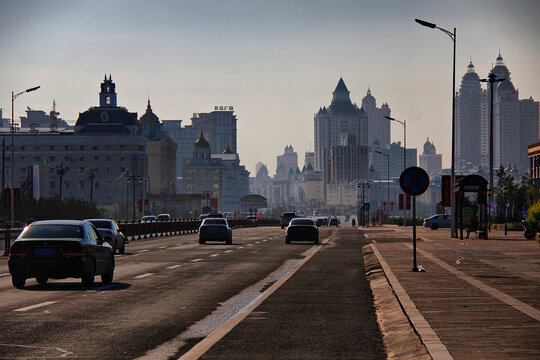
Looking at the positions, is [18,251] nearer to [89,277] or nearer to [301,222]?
[89,277]

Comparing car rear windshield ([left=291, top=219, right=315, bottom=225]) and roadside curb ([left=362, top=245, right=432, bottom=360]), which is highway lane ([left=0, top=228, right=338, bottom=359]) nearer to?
roadside curb ([left=362, top=245, right=432, bottom=360])

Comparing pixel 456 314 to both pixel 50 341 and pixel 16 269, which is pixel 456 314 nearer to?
pixel 50 341

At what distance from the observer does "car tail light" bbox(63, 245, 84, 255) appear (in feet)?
65.4

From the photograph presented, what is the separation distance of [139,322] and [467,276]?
10.2 m

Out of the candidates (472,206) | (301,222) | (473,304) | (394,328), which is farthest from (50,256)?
(472,206)

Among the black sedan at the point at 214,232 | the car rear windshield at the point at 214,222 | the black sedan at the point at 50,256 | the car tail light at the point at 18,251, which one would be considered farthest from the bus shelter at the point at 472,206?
the car tail light at the point at 18,251

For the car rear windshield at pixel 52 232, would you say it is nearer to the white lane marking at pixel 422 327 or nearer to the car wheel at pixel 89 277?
the car wheel at pixel 89 277

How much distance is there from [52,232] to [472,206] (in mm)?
37119

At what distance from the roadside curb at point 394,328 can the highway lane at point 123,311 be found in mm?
2324

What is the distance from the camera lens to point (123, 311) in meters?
15.5

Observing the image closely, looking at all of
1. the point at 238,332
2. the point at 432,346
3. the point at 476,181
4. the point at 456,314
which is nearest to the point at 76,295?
the point at 238,332

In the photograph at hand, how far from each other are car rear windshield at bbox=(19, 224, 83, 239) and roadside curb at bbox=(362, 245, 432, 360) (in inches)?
245

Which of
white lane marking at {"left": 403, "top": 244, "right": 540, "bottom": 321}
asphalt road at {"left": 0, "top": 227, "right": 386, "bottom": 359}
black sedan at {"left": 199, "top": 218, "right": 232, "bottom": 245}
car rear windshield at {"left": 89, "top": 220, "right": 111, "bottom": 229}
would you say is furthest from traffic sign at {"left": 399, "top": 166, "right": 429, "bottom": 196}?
black sedan at {"left": 199, "top": 218, "right": 232, "bottom": 245}

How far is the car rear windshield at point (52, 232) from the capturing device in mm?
20406
